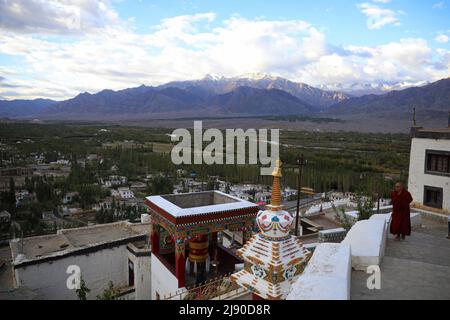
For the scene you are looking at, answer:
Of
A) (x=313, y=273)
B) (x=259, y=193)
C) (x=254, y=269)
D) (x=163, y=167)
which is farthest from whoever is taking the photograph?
(x=163, y=167)

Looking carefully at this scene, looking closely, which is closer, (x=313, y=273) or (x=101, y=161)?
(x=313, y=273)

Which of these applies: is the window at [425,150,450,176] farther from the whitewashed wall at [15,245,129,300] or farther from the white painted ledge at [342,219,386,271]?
the whitewashed wall at [15,245,129,300]

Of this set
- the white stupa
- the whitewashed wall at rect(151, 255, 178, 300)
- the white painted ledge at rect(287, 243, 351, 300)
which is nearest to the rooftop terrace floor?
the white painted ledge at rect(287, 243, 351, 300)

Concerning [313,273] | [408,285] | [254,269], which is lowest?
[254,269]

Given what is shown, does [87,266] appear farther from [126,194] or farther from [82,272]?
[126,194]

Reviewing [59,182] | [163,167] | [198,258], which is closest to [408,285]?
[198,258]
